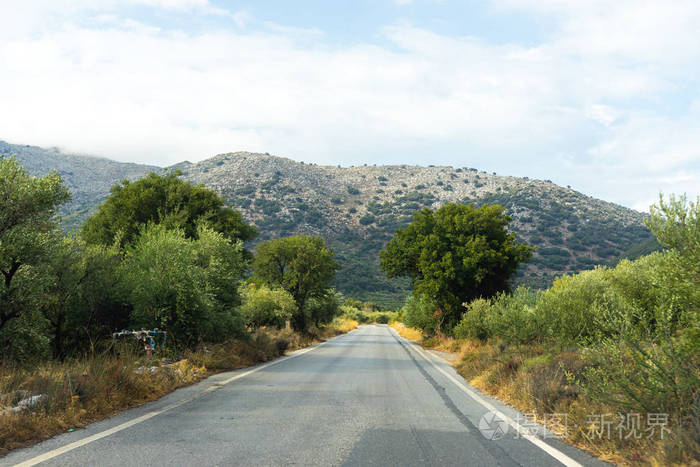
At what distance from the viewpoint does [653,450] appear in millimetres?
5098

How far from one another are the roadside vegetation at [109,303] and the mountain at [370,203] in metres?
41.6

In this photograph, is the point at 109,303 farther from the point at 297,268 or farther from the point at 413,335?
the point at 413,335

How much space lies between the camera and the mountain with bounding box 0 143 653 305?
70.3m

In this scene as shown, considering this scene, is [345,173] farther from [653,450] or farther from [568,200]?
[653,450]

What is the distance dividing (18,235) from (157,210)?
1114 cm

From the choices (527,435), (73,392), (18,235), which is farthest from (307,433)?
(18,235)

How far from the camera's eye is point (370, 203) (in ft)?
359

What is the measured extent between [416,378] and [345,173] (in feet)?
402

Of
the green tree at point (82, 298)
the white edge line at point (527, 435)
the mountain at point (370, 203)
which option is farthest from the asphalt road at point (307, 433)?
the mountain at point (370, 203)

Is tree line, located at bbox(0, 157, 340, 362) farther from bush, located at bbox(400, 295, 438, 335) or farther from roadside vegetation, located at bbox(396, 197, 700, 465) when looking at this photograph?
bush, located at bbox(400, 295, 438, 335)

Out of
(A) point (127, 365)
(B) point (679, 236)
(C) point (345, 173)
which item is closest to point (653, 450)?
(B) point (679, 236)

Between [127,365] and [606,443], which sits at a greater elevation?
[606,443]

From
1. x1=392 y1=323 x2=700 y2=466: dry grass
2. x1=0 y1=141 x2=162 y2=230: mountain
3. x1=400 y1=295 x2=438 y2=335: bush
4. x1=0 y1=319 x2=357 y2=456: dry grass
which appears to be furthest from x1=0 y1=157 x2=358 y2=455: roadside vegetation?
x1=0 y1=141 x2=162 y2=230: mountain

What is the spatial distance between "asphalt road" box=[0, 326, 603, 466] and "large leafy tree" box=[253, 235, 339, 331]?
26.9 meters
